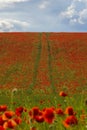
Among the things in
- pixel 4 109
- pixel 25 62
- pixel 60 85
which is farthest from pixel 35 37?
pixel 4 109

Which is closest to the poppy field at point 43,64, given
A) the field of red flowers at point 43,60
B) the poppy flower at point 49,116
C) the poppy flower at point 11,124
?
the field of red flowers at point 43,60

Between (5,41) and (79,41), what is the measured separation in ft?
32.1

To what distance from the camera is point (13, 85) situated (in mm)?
36219

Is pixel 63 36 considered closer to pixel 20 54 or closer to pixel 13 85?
pixel 20 54

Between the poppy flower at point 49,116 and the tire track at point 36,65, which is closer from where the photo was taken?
the poppy flower at point 49,116

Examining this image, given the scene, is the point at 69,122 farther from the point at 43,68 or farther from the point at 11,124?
the point at 43,68

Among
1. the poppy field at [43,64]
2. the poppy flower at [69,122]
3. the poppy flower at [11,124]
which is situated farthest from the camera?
the poppy field at [43,64]

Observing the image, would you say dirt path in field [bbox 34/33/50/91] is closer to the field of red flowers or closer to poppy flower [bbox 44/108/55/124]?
the field of red flowers

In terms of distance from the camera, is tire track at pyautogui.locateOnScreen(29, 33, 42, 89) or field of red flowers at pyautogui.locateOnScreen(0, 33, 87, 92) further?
field of red flowers at pyautogui.locateOnScreen(0, 33, 87, 92)

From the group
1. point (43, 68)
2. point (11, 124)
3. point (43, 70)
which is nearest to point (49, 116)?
point (11, 124)

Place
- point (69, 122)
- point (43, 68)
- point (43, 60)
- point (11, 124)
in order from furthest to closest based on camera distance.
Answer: point (43, 60), point (43, 68), point (69, 122), point (11, 124)

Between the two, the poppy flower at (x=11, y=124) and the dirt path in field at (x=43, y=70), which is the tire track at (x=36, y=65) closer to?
the dirt path in field at (x=43, y=70)

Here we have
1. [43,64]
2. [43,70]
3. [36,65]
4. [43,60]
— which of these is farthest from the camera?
[43,60]

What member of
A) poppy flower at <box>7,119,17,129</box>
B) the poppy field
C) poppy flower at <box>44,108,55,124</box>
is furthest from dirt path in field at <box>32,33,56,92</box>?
poppy flower at <box>7,119,17,129</box>
